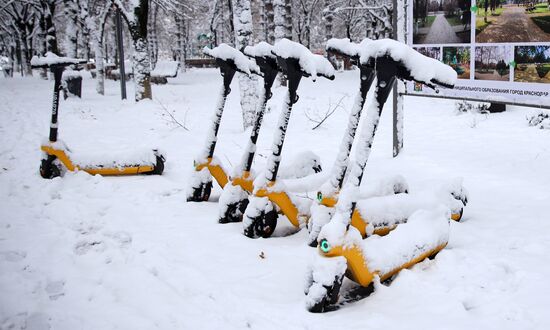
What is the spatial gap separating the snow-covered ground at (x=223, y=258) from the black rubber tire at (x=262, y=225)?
3.5 inches

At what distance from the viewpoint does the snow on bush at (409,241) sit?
324 centimetres

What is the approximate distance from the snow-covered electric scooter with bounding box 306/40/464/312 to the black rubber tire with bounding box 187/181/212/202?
7.93 feet

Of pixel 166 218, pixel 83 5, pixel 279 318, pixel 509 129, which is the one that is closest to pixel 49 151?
pixel 166 218

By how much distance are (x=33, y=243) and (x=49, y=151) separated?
2.42 meters

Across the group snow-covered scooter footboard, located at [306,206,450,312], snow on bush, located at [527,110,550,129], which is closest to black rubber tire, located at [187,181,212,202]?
snow-covered scooter footboard, located at [306,206,450,312]

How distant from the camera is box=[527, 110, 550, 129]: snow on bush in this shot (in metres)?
8.39

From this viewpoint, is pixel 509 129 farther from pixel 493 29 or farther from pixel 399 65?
pixel 399 65

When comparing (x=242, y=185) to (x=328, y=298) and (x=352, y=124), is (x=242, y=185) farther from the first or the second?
(x=328, y=298)

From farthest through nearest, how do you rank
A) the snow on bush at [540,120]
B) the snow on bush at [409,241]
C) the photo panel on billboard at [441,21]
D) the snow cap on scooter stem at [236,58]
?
1. the snow on bush at [540,120]
2. the photo panel on billboard at [441,21]
3. the snow cap on scooter stem at [236,58]
4. the snow on bush at [409,241]

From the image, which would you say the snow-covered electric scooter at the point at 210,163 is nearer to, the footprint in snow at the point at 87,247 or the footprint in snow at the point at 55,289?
the footprint in snow at the point at 87,247

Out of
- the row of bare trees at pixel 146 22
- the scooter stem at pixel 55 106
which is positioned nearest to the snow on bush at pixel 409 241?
the scooter stem at pixel 55 106

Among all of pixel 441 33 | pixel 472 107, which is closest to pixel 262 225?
pixel 441 33

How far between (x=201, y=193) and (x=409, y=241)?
262 centimetres

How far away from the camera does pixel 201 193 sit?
537 centimetres
